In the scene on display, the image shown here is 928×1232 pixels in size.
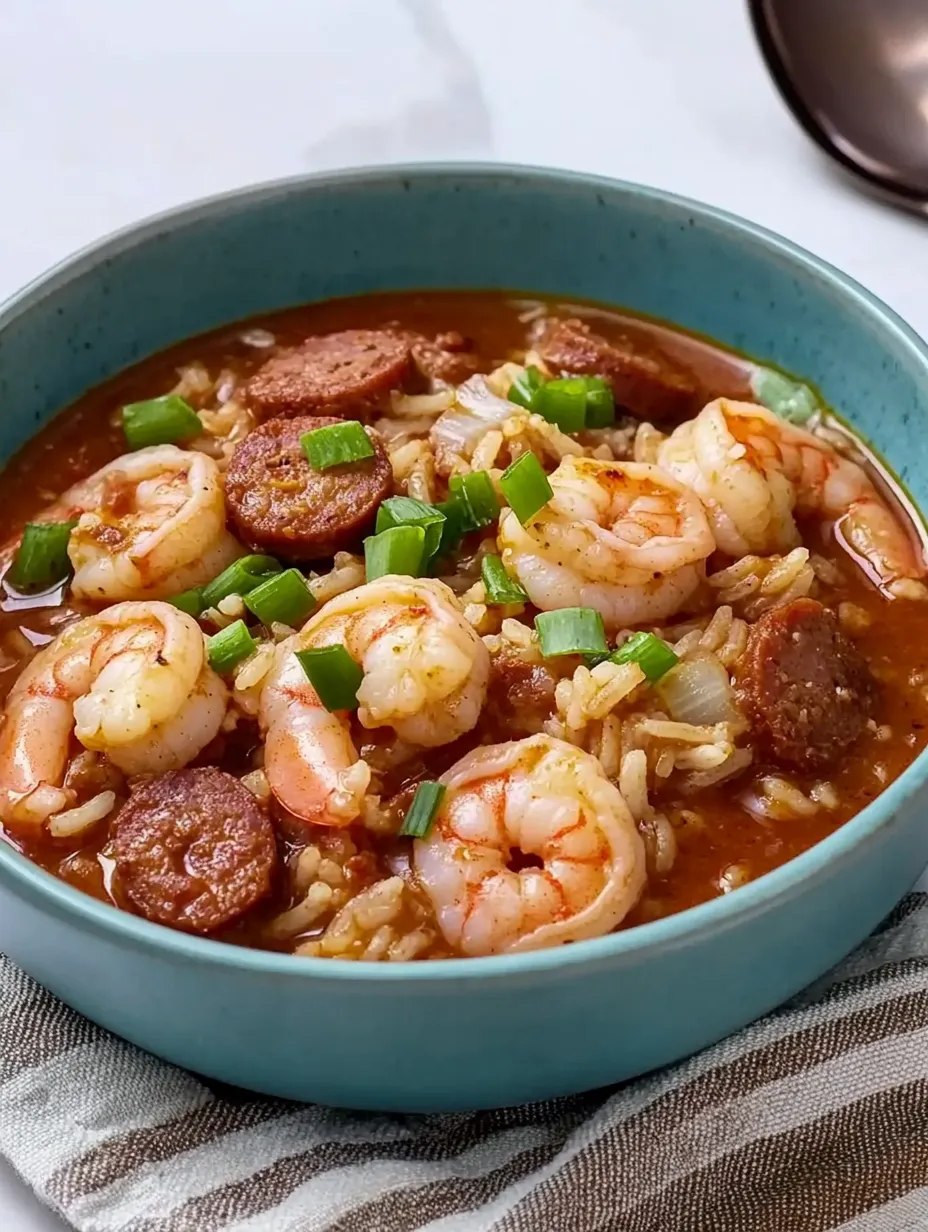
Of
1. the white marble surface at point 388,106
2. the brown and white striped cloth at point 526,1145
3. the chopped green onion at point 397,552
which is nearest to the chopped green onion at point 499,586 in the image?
the chopped green onion at point 397,552

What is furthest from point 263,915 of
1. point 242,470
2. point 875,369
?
point 875,369

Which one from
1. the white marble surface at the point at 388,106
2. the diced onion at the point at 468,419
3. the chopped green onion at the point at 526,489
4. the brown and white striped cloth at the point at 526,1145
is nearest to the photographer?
the brown and white striped cloth at the point at 526,1145

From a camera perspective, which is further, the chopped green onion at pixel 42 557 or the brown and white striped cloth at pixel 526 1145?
the chopped green onion at pixel 42 557

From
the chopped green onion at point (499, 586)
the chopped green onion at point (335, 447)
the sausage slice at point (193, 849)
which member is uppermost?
the chopped green onion at point (335, 447)

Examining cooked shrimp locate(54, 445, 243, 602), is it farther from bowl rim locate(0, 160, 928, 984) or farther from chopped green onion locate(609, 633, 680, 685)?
chopped green onion locate(609, 633, 680, 685)

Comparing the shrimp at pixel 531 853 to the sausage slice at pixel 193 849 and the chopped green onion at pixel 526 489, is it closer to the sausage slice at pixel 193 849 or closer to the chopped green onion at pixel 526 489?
the sausage slice at pixel 193 849

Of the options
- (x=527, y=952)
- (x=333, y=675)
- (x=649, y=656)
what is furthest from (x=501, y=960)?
(x=649, y=656)
